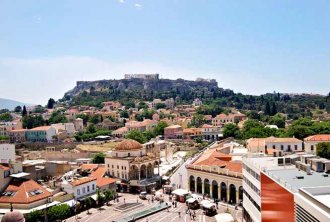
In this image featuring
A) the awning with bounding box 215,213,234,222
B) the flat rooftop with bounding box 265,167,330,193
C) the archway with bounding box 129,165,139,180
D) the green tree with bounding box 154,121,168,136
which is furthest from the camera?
the green tree with bounding box 154,121,168,136

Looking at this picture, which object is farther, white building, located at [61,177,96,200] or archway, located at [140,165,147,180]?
archway, located at [140,165,147,180]

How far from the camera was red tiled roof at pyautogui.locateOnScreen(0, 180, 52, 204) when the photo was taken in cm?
3931

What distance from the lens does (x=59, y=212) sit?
38781 millimetres

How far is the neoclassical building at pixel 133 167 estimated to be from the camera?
177ft

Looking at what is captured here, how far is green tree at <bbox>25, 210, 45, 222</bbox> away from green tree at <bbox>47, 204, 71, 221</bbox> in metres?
0.72

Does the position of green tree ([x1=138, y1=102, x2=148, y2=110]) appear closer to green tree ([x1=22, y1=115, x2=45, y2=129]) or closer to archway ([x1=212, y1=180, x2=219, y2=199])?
green tree ([x1=22, y1=115, x2=45, y2=129])

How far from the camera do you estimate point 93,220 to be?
1554 inches

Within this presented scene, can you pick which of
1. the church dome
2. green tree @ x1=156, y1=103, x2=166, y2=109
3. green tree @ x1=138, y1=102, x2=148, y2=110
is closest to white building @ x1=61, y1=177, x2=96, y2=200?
the church dome

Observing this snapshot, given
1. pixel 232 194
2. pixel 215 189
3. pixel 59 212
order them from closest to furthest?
pixel 59 212
pixel 232 194
pixel 215 189

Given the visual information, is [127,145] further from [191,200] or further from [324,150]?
[324,150]

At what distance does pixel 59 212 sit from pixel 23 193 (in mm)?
4450

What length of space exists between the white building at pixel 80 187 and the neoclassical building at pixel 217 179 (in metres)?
12.0

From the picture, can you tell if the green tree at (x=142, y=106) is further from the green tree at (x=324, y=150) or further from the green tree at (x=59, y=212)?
the green tree at (x=59, y=212)

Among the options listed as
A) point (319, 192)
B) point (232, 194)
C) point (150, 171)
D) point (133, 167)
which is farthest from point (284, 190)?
point (150, 171)
